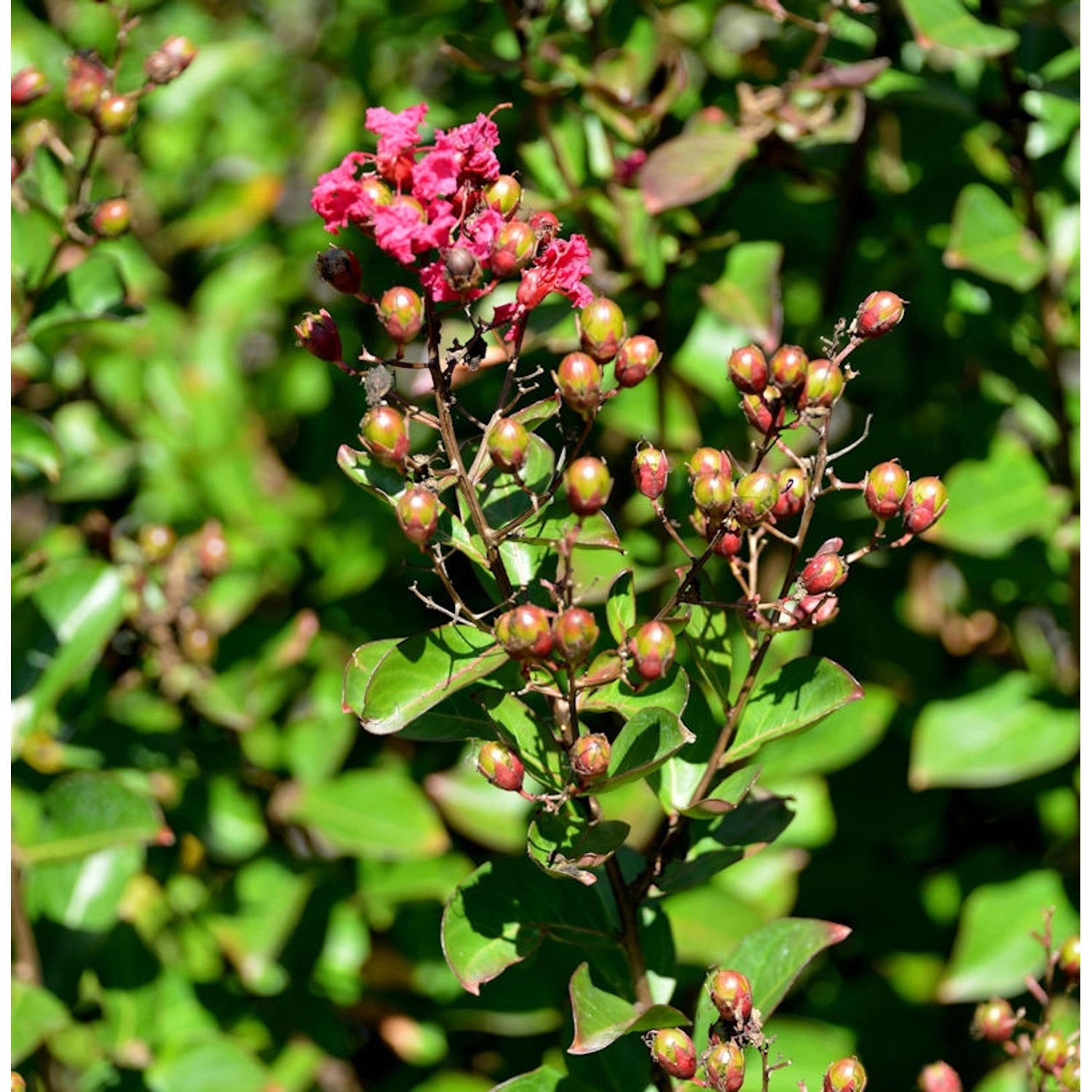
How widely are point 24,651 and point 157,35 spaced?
1.16 metres

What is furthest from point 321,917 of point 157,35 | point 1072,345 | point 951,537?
point 157,35

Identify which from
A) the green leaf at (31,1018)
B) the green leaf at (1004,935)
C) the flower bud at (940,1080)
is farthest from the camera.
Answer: the green leaf at (1004,935)

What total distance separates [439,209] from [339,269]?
9 centimetres

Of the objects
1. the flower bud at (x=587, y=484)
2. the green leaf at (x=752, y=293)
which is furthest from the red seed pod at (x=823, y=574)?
the green leaf at (x=752, y=293)

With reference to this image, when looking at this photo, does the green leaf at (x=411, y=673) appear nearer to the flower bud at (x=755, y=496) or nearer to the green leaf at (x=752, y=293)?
the flower bud at (x=755, y=496)

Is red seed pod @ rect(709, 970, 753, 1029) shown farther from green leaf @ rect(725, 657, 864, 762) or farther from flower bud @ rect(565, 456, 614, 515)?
flower bud @ rect(565, 456, 614, 515)

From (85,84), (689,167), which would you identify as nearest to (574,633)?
(689,167)

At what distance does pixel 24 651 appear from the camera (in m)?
1.57

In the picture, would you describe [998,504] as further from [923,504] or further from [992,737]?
[923,504]

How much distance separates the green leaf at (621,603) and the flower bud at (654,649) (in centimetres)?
8

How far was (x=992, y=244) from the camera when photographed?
1.58 m

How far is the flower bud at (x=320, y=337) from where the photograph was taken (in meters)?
0.96

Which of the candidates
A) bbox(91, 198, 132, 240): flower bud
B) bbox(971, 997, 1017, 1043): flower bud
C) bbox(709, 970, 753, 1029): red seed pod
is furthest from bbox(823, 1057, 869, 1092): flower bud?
bbox(91, 198, 132, 240): flower bud

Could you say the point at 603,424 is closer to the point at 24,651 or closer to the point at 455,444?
the point at 24,651
